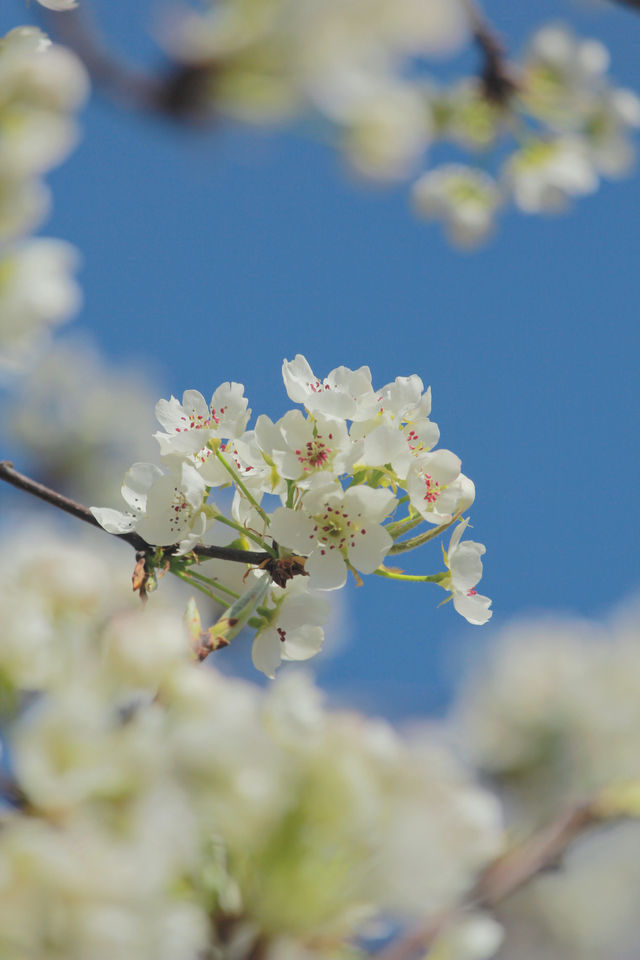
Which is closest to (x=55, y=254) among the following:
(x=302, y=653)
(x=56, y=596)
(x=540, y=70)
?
(x=56, y=596)

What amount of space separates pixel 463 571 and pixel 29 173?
49.2 inches

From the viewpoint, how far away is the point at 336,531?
5.88 feet

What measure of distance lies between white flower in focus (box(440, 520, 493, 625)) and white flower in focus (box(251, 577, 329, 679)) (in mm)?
286

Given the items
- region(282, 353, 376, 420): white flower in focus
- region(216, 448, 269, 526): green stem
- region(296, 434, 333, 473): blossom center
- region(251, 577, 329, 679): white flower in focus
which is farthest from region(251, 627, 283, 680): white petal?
region(282, 353, 376, 420): white flower in focus

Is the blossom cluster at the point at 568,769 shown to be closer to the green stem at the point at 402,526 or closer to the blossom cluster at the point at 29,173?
the green stem at the point at 402,526

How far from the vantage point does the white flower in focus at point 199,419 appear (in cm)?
192

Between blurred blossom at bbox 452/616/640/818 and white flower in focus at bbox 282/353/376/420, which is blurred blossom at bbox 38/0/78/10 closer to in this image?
white flower in focus at bbox 282/353/376/420

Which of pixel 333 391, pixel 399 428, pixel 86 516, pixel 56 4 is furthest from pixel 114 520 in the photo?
pixel 56 4

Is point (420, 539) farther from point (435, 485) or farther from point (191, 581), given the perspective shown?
point (191, 581)

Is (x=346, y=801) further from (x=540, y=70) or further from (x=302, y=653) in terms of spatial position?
(x=540, y=70)

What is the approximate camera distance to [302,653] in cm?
187

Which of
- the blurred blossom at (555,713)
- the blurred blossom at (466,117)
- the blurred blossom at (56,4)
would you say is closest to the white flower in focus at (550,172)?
the blurred blossom at (466,117)

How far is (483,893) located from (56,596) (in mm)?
598

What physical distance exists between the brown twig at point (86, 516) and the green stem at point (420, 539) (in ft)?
0.81
